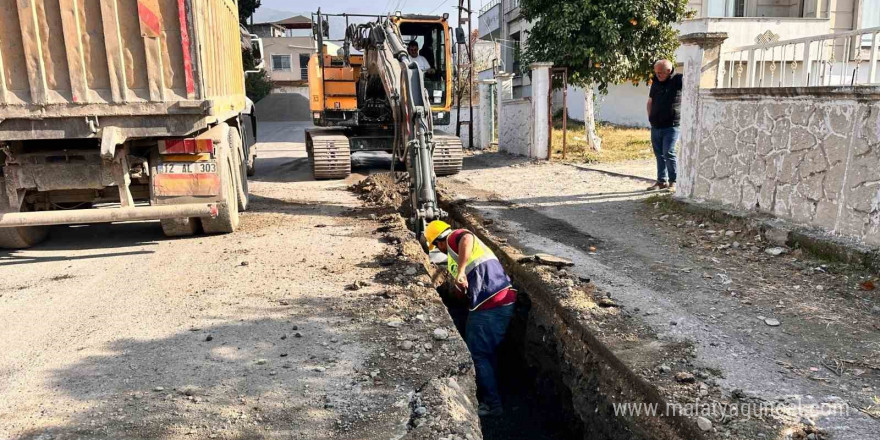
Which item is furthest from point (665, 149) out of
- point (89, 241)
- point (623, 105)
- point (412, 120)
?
point (623, 105)

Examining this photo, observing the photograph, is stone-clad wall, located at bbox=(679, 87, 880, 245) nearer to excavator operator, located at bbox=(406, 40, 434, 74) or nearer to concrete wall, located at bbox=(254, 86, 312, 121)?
excavator operator, located at bbox=(406, 40, 434, 74)

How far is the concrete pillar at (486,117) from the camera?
16922 millimetres

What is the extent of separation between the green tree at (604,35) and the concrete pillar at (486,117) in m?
3.83

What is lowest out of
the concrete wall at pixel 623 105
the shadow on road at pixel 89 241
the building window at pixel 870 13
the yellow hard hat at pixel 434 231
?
the shadow on road at pixel 89 241

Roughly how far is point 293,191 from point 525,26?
1790 centimetres

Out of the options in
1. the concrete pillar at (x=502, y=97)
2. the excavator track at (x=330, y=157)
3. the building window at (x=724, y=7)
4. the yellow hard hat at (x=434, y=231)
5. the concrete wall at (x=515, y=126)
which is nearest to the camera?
the yellow hard hat at (x=434, y=231)

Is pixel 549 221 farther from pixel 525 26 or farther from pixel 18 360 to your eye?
pixel 525 26

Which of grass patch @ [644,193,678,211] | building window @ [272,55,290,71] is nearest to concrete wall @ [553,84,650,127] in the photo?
grass patch @ [644,193,678,211]

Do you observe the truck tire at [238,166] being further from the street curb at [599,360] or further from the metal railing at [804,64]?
the metal railing at [804,64]

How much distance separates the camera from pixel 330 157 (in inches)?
446

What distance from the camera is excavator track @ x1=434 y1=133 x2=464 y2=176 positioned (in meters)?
11.7

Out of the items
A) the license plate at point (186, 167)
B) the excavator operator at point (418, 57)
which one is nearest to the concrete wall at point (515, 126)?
the excavator operator at point (418, 57)

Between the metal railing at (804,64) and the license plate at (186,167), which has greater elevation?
the metal railing at (804,64)

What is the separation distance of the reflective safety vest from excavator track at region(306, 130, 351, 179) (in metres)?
6.90
